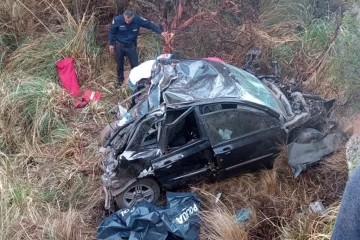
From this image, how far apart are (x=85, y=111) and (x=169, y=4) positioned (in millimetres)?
3714

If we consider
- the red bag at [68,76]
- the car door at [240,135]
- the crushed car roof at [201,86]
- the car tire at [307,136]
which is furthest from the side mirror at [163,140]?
the red bag at [68,76]

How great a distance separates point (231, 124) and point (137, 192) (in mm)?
1469

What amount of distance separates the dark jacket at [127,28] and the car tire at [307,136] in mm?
3667

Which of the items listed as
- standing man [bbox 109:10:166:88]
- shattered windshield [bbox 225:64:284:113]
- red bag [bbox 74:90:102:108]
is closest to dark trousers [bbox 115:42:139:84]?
standing man [bbox 109:10:166:88]

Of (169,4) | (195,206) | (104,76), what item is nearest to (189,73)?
(195,206)

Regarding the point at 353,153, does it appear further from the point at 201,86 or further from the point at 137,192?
the point at 137,192

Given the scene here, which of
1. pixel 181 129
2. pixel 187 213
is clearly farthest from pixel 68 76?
pixel 187 213

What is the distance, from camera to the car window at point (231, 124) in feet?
21.4

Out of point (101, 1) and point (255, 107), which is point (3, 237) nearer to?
point (255, 107)

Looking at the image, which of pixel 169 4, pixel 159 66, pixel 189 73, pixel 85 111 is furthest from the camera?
pixel 169 4

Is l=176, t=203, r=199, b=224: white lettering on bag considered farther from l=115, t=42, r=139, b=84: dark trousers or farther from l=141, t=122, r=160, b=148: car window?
l=115, t=42, r=139, b=84: dark trousers

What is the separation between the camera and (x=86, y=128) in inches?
349

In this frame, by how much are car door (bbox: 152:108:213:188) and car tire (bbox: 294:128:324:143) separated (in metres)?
1.23

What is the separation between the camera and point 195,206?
6.41m
